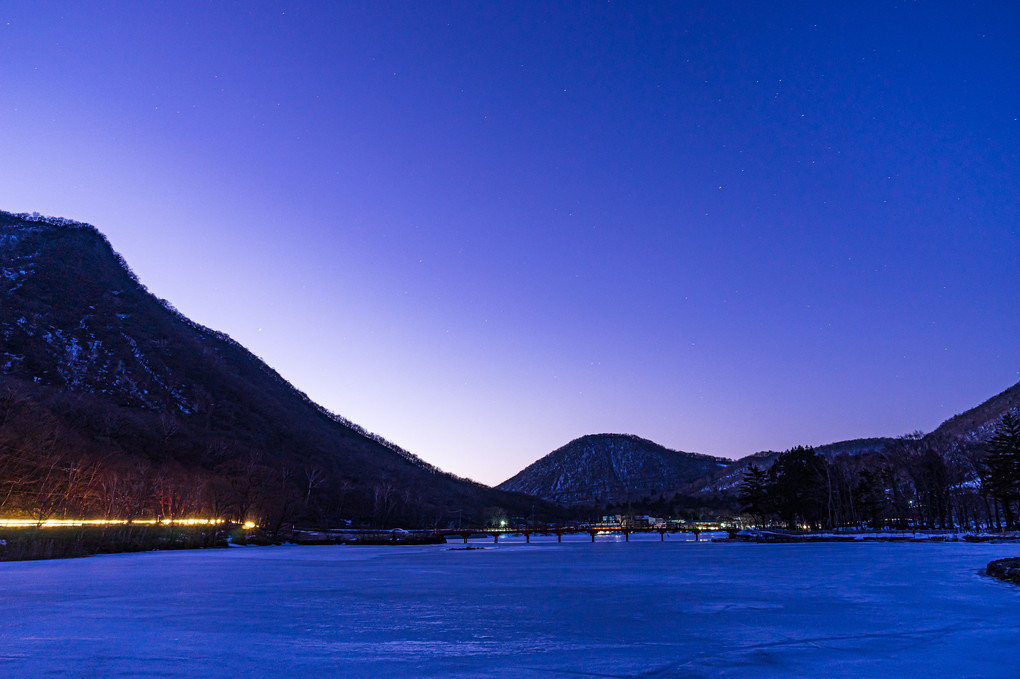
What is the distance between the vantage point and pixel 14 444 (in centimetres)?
7994

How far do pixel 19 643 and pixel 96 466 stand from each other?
92.8m

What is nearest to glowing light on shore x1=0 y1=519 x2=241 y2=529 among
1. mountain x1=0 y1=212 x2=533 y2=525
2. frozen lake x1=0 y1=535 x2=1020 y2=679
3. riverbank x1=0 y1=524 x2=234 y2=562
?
riverbank x1=0 y1=524 x2=234 y2=562

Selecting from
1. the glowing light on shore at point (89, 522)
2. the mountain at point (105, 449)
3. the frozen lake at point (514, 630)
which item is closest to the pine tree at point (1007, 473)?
the frozen lake at point (514, 630)

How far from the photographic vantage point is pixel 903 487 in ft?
422

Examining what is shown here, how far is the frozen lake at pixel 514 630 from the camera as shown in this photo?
1145cm

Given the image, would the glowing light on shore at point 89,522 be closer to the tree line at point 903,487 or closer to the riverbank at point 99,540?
the riverbank at point 99,540

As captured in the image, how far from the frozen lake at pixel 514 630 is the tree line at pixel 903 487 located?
279 ft

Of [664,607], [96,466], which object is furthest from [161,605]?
[96,466]

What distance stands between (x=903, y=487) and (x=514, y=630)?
462ft

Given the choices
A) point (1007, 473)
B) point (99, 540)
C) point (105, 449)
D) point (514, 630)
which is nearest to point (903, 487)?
point (1007, 473)

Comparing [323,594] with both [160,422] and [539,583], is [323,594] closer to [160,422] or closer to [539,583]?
[539,583]

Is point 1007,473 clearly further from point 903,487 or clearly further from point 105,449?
point 105,449

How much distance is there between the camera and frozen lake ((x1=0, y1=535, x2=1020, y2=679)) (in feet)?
37.6

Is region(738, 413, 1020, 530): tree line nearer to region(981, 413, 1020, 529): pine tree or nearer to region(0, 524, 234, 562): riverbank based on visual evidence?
region(981, 413, 1020, 529): pine tree
